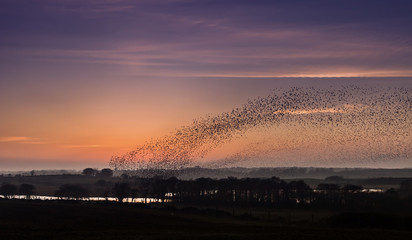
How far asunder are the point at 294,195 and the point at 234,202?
856 inches

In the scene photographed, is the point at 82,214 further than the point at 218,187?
No

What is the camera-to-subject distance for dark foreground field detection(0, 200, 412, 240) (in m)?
70.1

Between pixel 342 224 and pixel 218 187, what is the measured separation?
112730mm

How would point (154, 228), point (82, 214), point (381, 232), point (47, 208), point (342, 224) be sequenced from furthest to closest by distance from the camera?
point (47, 208)
point (82, 214)
point (342, 224)
point (154, 228)
point (381, 232)

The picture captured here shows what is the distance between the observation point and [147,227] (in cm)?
8425

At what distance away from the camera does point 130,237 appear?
223 feet

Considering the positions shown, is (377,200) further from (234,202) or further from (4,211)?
(4,211)

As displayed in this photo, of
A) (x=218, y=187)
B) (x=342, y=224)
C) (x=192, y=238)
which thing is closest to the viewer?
(x=192, y=238)

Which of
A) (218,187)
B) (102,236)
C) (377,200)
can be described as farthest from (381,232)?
(218,187)

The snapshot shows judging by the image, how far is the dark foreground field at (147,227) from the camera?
70.1 meters

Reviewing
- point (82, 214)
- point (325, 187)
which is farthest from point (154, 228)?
point (325, 187)

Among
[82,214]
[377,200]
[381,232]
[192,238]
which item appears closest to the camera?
[192,238]

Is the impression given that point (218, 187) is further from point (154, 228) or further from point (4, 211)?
point (154, 228)

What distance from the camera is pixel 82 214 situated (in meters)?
106
